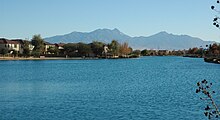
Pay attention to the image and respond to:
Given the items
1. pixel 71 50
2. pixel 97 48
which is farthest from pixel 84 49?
pixel 97 48

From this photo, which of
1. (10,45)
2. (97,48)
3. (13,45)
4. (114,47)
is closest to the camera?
(10,45)

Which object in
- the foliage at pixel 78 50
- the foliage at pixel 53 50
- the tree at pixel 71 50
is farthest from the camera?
the tree at pixel 71 50

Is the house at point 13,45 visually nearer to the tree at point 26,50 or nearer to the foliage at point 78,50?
the tree at point 26,50

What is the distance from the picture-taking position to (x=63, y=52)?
137m

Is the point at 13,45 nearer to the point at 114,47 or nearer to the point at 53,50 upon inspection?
the point at 53,50

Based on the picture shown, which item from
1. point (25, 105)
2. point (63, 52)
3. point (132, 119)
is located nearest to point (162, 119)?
point (132, 119)

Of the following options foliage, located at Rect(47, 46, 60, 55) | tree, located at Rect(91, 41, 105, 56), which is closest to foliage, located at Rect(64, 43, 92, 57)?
tree, located at Rect(91, 41, 105, 56)

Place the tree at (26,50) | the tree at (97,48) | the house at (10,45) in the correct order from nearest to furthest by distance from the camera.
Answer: the tree at (26,50) < the house at (10,45) < the tree at (97,48)

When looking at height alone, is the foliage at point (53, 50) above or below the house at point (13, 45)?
below

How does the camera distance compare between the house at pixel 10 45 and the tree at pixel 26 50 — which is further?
the house at pixel 10 45

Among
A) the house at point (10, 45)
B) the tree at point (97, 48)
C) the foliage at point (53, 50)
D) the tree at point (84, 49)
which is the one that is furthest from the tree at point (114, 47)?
the house at point (10, 45)

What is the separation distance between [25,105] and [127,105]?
5612 millimetres

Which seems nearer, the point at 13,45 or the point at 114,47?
the point at 13,45

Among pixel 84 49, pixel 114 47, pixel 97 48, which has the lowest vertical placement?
pixel 84 49
